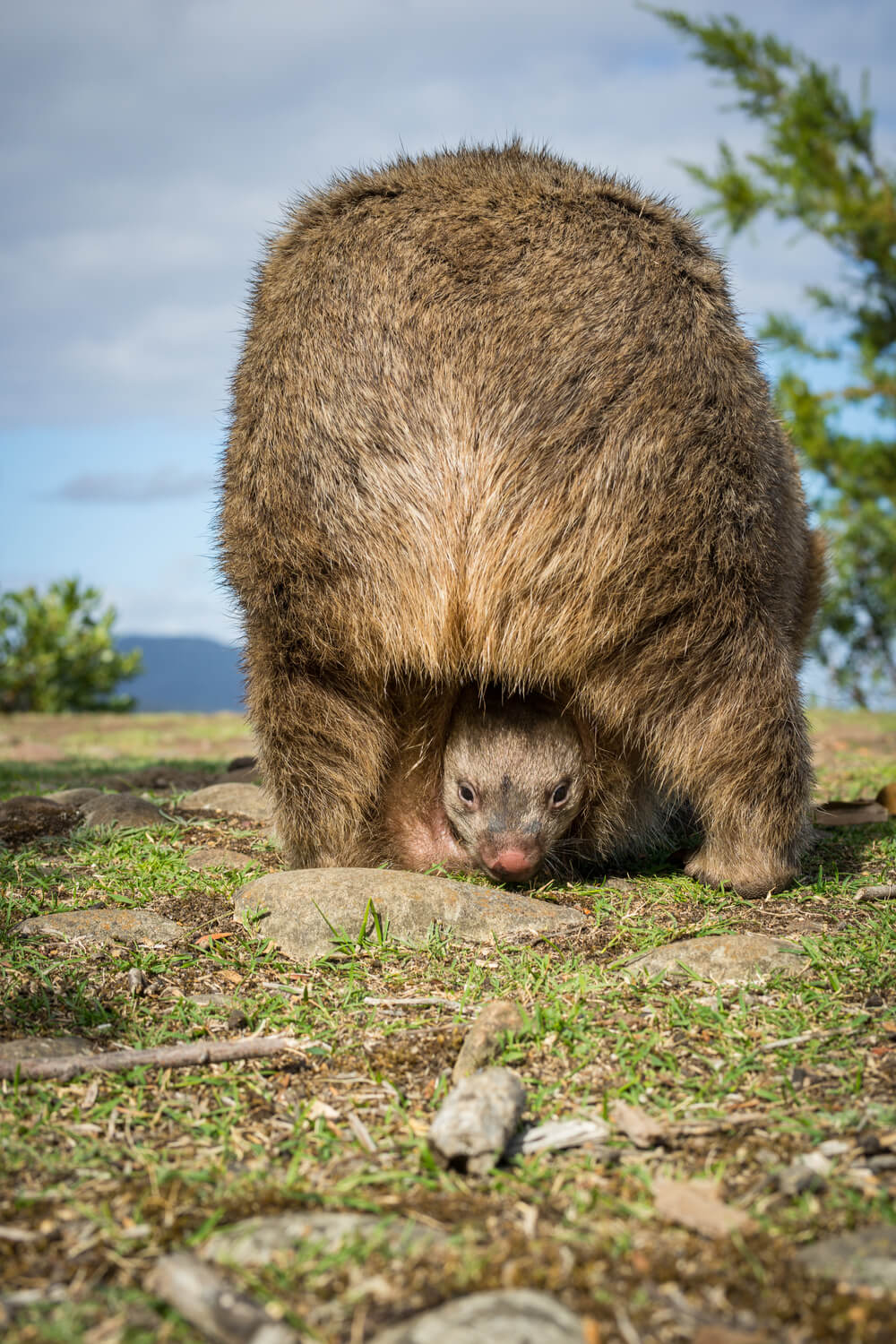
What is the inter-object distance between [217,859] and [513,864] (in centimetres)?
117

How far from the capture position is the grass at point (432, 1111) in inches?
70.1

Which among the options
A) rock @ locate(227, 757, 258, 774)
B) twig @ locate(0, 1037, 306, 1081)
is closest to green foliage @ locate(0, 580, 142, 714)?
rock @ locate(227, 757, 258, 774)

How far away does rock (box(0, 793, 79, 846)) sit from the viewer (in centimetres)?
445

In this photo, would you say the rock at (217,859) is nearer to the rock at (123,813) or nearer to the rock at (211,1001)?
the rock at (123,813)

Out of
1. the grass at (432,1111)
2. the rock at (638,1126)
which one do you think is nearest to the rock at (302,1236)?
the grass at (432,1111)

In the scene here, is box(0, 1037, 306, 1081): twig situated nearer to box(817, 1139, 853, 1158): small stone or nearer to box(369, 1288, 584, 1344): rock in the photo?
box(369, 1288, 584, 1344): rock

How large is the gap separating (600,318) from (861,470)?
14458 millimetres

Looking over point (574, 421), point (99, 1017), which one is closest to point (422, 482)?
point (574, 421)

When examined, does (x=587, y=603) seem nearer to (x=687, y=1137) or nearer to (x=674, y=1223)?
(x=687, y=1137)

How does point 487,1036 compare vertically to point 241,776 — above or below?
below

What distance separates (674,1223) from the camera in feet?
6.50

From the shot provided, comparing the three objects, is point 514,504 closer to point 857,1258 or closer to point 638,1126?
point 638,1126

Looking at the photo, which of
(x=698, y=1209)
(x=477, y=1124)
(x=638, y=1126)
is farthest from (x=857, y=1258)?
(x=477, y=1124)

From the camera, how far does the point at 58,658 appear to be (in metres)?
15.6
